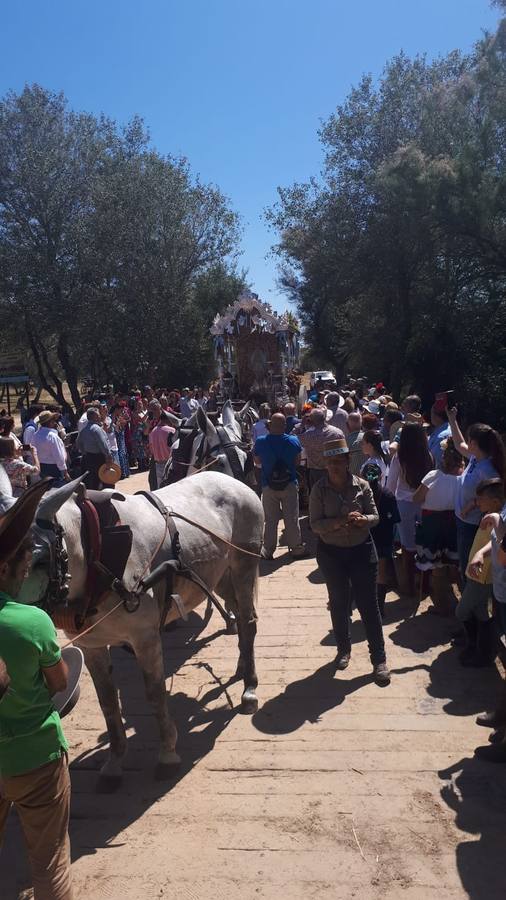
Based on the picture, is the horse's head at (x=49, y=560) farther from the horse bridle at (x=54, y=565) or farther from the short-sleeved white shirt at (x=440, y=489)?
the short-sleeved white shirt at (x=440, y=489)

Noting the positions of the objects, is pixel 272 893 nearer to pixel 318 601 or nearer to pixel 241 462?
pixel 318 601

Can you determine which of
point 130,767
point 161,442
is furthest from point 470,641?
point 161,442

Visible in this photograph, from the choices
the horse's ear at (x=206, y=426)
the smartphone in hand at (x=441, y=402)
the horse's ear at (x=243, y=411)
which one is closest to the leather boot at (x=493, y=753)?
the smartphone in hand at (x=441, y=402)

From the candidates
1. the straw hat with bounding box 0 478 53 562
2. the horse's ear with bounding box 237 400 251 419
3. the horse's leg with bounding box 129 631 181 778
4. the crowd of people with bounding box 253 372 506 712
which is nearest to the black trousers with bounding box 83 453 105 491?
the horse's ear with bounding box 237 400 251 419

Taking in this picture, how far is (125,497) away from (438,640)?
3159 millimetres

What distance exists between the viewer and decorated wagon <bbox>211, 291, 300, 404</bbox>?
70.3ft

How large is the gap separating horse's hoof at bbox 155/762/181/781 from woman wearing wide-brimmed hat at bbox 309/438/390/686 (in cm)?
174

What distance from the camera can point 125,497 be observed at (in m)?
4.16

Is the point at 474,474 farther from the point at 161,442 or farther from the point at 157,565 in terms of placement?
the point at 161,442

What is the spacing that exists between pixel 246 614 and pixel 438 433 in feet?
11.6


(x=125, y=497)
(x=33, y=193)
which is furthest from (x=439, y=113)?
(x=125, y=497)

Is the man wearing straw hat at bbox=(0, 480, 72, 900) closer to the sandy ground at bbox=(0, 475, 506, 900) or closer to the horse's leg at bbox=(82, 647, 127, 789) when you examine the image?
the sandy ground at bbox=(0, 475, 506, 900)

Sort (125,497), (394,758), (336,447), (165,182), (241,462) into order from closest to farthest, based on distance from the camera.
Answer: (394,758) < (125,497) < (336,447) < (241,462) < (165,182)

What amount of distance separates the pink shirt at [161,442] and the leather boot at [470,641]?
233 inches
